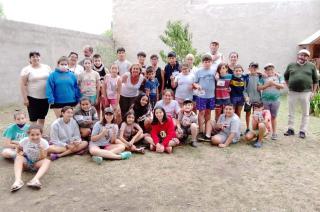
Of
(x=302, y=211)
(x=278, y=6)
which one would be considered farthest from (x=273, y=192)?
(x=278, y=6)

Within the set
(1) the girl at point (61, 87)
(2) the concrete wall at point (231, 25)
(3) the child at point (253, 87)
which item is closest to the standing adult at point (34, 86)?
(1) the girl at point (61, 87)

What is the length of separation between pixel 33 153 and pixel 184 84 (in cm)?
288

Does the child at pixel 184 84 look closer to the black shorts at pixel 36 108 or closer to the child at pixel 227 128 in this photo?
the child at pixel 227 128

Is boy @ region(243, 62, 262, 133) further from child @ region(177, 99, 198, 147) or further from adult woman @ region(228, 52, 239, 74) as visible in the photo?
child @ region(177, 99, 198, 147)

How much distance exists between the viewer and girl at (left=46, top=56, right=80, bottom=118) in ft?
16.9

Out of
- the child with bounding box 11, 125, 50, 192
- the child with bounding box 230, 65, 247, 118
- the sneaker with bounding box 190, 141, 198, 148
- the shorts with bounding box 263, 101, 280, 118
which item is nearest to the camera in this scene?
the child with bounding box 11, 125, 50, 192

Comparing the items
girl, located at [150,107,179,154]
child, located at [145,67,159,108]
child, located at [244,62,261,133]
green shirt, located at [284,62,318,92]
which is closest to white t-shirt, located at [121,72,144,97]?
child, located at [145,67,159,108]

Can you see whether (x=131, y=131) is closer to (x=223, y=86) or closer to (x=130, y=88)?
(x=130, y=88)

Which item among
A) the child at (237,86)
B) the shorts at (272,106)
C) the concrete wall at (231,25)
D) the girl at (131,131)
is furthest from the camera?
the concrete wall at (231,25)

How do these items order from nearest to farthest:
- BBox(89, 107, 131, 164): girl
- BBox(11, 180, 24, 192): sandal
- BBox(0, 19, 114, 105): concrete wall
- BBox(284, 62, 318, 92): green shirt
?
BBox(11, 180, 24, 192): sandal, BBox(89, 107, 131, 164): girl, BBox(284, 62, 318, 92): green shirt, BBox(0, 19, 114, 105): concrete wall

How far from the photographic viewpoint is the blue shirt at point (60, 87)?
5141 millimetres

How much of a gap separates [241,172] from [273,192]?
0.69 meters

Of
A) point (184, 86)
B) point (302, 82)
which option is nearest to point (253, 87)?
point (302, 82)

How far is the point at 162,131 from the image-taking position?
536 centimetres
